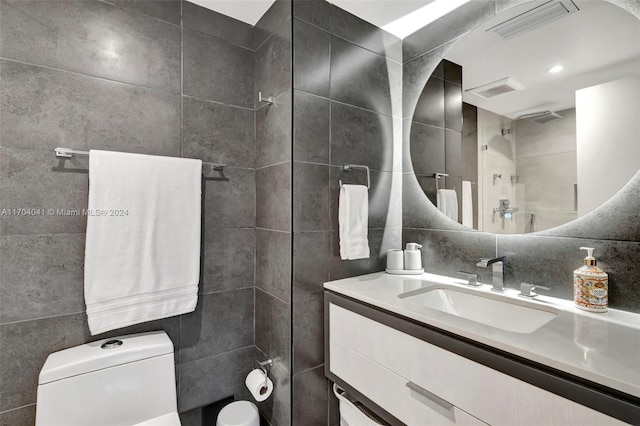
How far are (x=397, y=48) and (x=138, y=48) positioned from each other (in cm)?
138

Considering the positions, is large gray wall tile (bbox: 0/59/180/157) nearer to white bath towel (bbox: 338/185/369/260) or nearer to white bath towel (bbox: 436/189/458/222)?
white bath towel (bbox: 338/185/369/260)

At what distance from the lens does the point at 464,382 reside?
0.82m

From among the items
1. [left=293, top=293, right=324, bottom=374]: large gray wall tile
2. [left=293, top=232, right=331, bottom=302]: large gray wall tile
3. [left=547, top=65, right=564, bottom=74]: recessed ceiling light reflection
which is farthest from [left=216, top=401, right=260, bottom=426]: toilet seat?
[left=547, top=65, right=564, bottom=74]: recessed ceiling light reflection

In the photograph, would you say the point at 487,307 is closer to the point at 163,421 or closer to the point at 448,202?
the point at 448,202

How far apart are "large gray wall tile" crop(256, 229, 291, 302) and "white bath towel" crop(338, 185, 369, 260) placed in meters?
0.27

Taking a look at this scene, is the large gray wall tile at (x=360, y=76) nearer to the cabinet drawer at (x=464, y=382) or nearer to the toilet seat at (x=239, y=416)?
the cabinet drawer at (x=464, y=382)

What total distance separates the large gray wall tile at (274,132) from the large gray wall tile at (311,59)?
0.34 feet

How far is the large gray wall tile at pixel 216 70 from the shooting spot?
1485 mm

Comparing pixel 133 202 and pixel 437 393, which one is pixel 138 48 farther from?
pixel 437 393

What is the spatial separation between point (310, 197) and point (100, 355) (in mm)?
1062

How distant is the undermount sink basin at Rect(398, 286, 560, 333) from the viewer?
103 cm

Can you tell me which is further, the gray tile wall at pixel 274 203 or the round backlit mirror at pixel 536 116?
the gray tile wall at pixel 274 203

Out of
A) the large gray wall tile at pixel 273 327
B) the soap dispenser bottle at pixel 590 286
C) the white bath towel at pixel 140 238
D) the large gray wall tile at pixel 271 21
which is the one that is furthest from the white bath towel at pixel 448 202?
the white bath towel at pixel 140 238

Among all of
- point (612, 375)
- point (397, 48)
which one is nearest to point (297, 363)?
point (612, 375)
